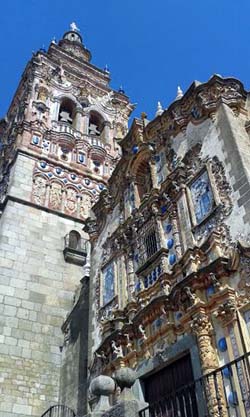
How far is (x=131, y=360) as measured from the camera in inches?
376

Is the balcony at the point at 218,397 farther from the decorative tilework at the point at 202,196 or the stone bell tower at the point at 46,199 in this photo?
the stone bell tower at the point at 46,199

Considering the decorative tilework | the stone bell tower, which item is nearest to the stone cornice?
the decorative tilework

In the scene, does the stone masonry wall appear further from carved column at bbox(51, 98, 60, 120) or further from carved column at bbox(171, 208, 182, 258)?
carved column at bbox(171, 208, 182, 258)

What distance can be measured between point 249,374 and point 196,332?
161 cm

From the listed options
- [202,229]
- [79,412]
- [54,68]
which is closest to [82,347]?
[79,412]

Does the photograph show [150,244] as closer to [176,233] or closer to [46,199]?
[176,233]

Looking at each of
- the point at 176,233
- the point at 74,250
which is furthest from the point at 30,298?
the point at 176,233

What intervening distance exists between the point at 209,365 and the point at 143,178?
652 centimetres

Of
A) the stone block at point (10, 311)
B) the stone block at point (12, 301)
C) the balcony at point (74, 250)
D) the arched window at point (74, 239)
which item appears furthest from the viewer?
the arched window at point (74, 239)

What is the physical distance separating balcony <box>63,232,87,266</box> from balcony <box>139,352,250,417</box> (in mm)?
9320

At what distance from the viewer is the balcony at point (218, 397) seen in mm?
6336

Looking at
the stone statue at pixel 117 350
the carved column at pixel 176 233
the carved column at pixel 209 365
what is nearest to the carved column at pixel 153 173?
the carved column at pixel 176 233

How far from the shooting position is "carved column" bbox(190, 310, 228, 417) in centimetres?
652

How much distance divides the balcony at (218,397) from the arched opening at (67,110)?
16.9m
